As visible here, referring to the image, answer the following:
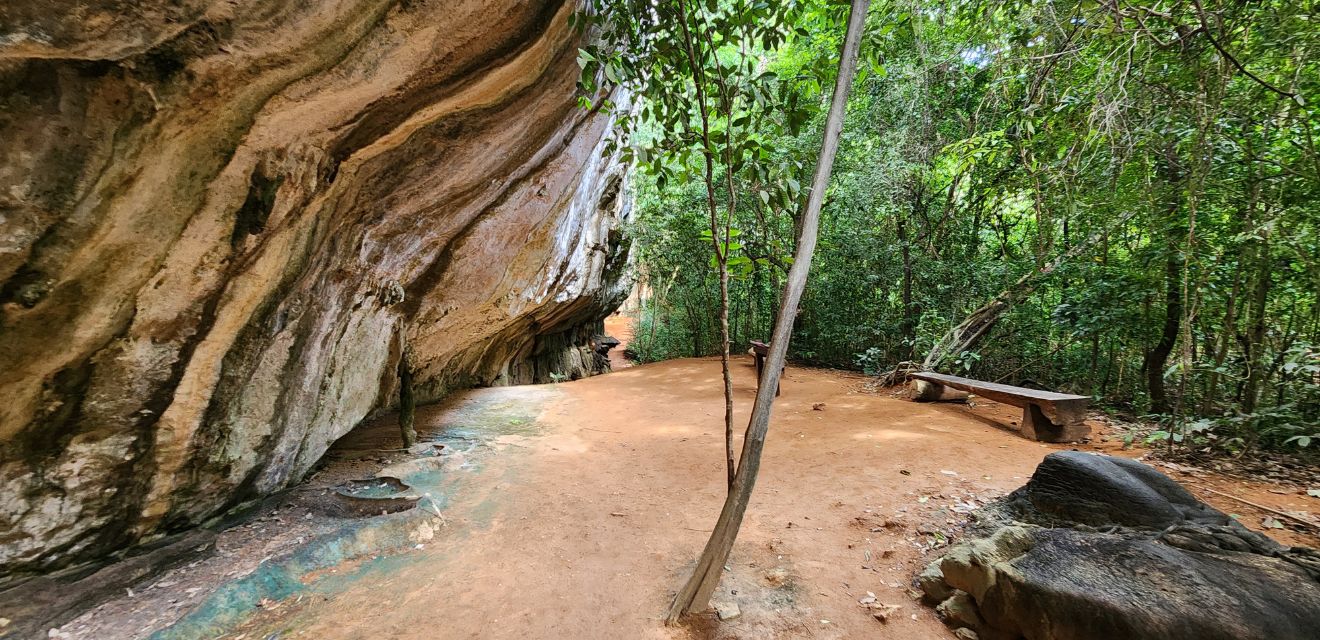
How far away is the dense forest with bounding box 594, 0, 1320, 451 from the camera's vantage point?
3289mm

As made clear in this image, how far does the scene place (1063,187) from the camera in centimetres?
572

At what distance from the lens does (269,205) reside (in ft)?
9.46

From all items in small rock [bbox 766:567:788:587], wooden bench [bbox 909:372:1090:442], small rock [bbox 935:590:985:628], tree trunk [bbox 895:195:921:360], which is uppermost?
tree trunk [bbox 895:195:921:360]

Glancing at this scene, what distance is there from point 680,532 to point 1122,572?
2692 mm

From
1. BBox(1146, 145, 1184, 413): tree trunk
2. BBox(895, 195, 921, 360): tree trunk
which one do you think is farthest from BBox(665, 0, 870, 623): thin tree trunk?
BBox(895, 195, 921, 360): tree trunk

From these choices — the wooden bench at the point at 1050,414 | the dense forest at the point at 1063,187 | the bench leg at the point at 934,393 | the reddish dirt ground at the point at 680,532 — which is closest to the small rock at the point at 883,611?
the reddish dirt ground at the point at 680,532

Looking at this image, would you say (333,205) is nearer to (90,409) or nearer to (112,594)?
(90,409)

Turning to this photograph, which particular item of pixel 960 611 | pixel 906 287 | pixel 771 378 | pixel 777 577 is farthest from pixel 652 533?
pixel 906 287

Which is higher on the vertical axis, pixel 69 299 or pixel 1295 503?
pixel 69 299

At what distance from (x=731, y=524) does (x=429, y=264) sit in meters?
4.64

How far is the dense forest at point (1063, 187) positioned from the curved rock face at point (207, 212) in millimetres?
1250

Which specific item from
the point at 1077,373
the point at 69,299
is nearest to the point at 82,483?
the point at 69,299

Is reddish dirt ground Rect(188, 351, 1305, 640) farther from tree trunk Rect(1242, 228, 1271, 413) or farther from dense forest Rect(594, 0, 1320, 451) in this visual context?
dense forest Rect(594, 0, 1320, 451)

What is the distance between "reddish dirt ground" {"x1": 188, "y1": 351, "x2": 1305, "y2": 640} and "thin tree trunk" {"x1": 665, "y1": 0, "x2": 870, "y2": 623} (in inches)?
10.0
